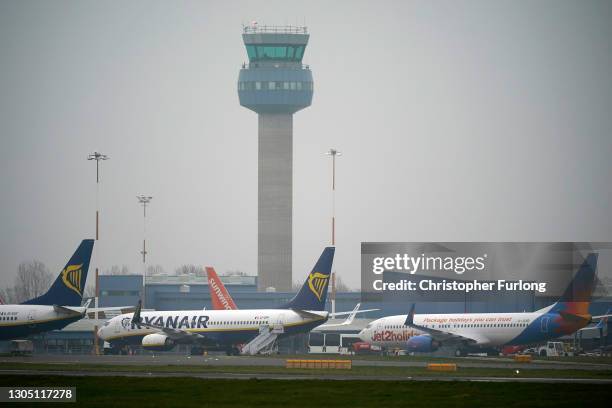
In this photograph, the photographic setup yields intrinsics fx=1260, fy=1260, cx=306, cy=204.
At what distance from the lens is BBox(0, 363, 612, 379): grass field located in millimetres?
78338

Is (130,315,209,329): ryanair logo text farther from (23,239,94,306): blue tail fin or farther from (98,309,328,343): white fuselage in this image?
(23,239,94,306): blue tail fin

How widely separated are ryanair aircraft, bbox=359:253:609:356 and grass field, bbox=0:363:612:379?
21.1 meters

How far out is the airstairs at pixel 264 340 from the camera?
374 ft

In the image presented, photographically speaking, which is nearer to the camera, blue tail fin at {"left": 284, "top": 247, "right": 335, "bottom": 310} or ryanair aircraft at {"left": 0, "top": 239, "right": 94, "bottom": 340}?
ryanair aircraft at {"left": 0, "top": 239, "right": 94, "bottom": 340}

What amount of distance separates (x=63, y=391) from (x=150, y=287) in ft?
424

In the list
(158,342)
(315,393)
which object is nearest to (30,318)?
(158,342)

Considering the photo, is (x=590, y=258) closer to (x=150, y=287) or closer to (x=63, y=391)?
(x=63, y=391)

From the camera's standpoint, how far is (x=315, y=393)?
6175 cm

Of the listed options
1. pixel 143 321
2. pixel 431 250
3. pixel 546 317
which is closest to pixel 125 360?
pixel 143 321

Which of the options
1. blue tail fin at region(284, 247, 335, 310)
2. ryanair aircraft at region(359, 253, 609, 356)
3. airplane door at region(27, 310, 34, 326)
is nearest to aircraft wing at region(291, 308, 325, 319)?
blue tail fin at region(284, 247, 335, 310)

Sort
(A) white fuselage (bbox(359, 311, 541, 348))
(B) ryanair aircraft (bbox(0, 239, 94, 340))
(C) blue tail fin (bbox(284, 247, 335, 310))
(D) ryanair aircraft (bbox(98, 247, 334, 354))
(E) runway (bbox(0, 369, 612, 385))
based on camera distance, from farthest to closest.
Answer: (C) blue tail fin (bbox(284, 247, 335, 310))
(D) ryanair aircraft (bbox(98, 247, 334, 354))
(A) white fuselage (bbox(359, 311, 541, 348))
(B) ryanair aircraft (bbox(0, 239, 94, 340))
(E) runway (bbox(0, 369, 612, 385))

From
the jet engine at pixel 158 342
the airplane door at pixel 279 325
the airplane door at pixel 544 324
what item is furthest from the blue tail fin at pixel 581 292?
the jet engine at pixel 158 342

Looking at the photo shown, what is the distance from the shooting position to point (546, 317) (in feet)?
364

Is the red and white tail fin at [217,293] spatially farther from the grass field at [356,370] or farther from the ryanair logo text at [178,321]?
the grass field at [356,370]
